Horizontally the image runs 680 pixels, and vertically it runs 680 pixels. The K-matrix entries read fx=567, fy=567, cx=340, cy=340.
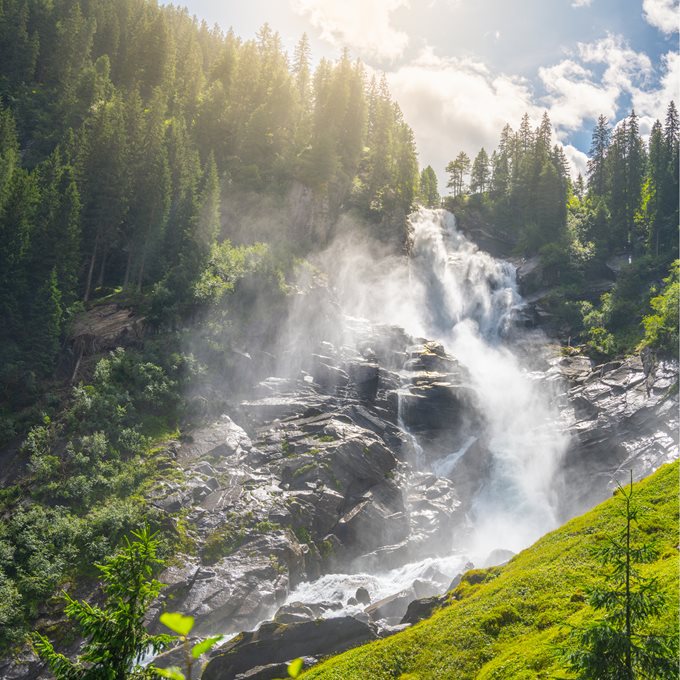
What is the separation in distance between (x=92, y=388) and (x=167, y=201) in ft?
88.1

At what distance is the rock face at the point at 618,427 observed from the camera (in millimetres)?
44312

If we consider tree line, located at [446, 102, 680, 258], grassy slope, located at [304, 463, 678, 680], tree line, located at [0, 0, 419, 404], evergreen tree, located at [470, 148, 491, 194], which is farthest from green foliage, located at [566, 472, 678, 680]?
evergreen tree, located at [470, 148, 491, 194]

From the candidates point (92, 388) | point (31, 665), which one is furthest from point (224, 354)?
point (31, 665)

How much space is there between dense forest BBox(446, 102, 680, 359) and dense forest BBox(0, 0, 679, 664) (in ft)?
1.10

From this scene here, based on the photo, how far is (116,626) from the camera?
906 centimetres

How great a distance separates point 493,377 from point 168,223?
37997mm

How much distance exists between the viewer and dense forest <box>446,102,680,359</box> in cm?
6302

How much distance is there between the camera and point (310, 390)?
50.0 m

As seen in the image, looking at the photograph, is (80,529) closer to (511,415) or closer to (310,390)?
(310,390)

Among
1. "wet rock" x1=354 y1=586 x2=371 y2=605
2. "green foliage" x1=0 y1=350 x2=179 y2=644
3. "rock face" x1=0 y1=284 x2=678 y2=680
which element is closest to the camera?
"green foliage" x1=0 y1=350 x2=179 y2=644

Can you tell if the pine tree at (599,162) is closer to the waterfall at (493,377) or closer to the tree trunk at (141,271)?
the waterfall at (493,377)

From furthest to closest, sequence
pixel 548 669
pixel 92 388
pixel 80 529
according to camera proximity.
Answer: pixel 92 388, pixel 80 529, pixel 548 669

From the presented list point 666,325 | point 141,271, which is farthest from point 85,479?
point 666,325

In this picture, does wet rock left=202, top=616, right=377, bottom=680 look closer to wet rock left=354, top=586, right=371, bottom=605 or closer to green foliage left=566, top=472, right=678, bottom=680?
wet rock left=354, top=586, right=371, bottom=605
